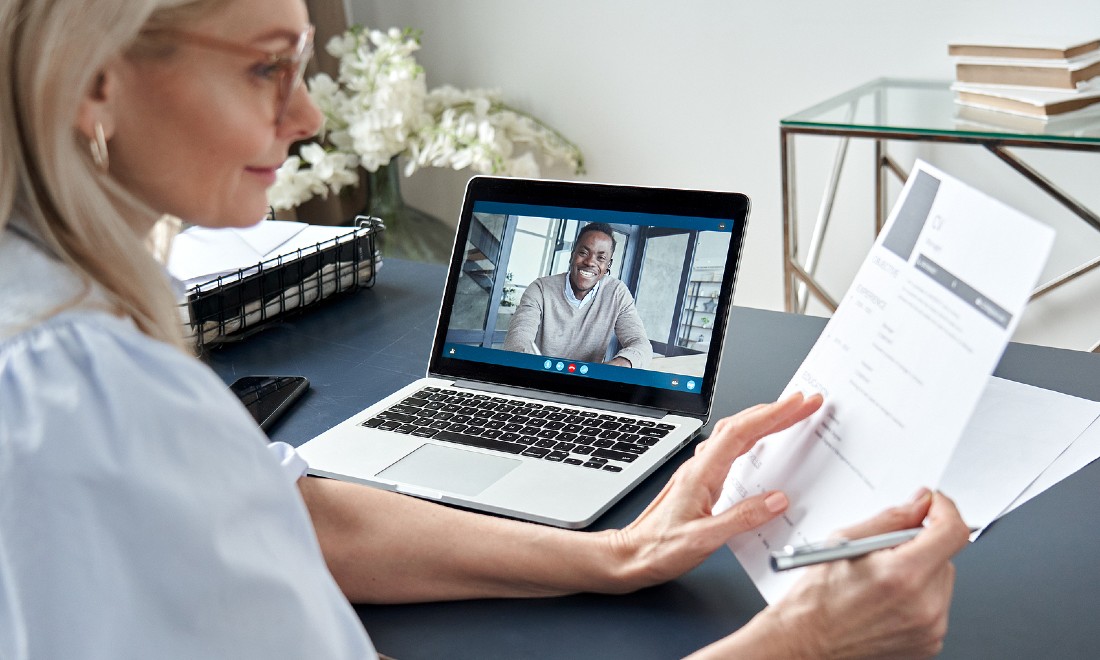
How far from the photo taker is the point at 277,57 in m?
0.69

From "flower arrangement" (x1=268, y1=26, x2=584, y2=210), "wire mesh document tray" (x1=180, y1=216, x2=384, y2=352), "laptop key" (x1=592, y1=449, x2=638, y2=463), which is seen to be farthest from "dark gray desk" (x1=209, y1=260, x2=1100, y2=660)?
"flower arrangement" (x1=268, y1=26, x2=584, y2=210)

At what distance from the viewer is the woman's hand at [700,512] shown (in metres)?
0.76

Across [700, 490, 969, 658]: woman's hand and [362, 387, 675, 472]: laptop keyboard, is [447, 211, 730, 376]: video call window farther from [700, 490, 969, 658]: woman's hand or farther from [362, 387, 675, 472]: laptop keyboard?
[700, 490, 969, 658]: woman's hand

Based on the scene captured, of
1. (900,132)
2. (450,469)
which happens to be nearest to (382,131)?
(900,132)

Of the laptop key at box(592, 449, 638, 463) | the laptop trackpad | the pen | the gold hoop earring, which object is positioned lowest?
the laptop trackpad

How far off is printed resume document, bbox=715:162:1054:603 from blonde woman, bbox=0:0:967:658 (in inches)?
1.2

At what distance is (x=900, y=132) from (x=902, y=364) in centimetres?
133

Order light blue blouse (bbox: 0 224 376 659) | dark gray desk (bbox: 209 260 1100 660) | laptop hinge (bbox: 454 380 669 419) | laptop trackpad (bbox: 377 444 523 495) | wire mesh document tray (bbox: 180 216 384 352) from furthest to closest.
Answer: wire mesh document tray (bbox: 180 216 384 352) → laptop hinge (bbox: 454 380 669 419) → laptop trackpad (bbox: 377 444 523 495) → dark gray desk (bbox: 209 260 1100 660) → light blue blouse (bbox: 0 224 376 659)

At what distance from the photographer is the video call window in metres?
1.08

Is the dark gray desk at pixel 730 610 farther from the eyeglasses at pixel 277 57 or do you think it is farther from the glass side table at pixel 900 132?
the glass side table at pixel 900 132

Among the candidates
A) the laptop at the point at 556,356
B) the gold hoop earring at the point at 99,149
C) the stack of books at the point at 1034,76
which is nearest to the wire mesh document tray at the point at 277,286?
the laptop at the point at 556,356

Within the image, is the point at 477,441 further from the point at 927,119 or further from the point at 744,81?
the point at 744,81

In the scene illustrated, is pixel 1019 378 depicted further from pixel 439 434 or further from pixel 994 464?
pixel 439 434

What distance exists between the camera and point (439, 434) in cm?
106
